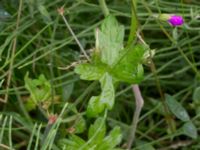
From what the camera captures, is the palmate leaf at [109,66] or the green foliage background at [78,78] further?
the green foliage background at [78,78]

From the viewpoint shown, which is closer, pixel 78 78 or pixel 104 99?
pixel 104 99

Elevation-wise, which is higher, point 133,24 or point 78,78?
point 133,24

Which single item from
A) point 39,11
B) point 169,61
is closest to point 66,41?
point 39,11

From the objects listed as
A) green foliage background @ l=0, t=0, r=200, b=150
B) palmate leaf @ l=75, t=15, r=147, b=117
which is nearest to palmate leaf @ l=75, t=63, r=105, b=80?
palmate leaf @ l=75, t=15, r=147, b=117

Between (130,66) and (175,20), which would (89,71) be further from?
(175,20)

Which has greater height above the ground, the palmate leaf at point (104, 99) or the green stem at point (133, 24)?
the green stem at point (133, 24)

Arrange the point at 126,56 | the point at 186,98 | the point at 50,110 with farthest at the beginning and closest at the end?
the point at 186,98
the point at 50,110
the point at 126,56

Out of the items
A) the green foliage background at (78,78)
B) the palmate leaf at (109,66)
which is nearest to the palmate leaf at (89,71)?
the palmate leaf at (109,66)

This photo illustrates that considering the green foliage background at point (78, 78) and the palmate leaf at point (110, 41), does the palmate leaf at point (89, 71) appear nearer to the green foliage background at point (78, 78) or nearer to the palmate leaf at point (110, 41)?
the palmate leaf at point (110, 41)

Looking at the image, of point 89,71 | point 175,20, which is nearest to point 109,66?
point 89,71

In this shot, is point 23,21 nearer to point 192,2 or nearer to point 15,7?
point 15,7

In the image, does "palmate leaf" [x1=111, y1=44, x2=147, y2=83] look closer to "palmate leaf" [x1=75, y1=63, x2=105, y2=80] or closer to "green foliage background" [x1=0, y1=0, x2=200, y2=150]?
"palmate leaf" [x1=75, y1=63, x2=105, y2=80]
